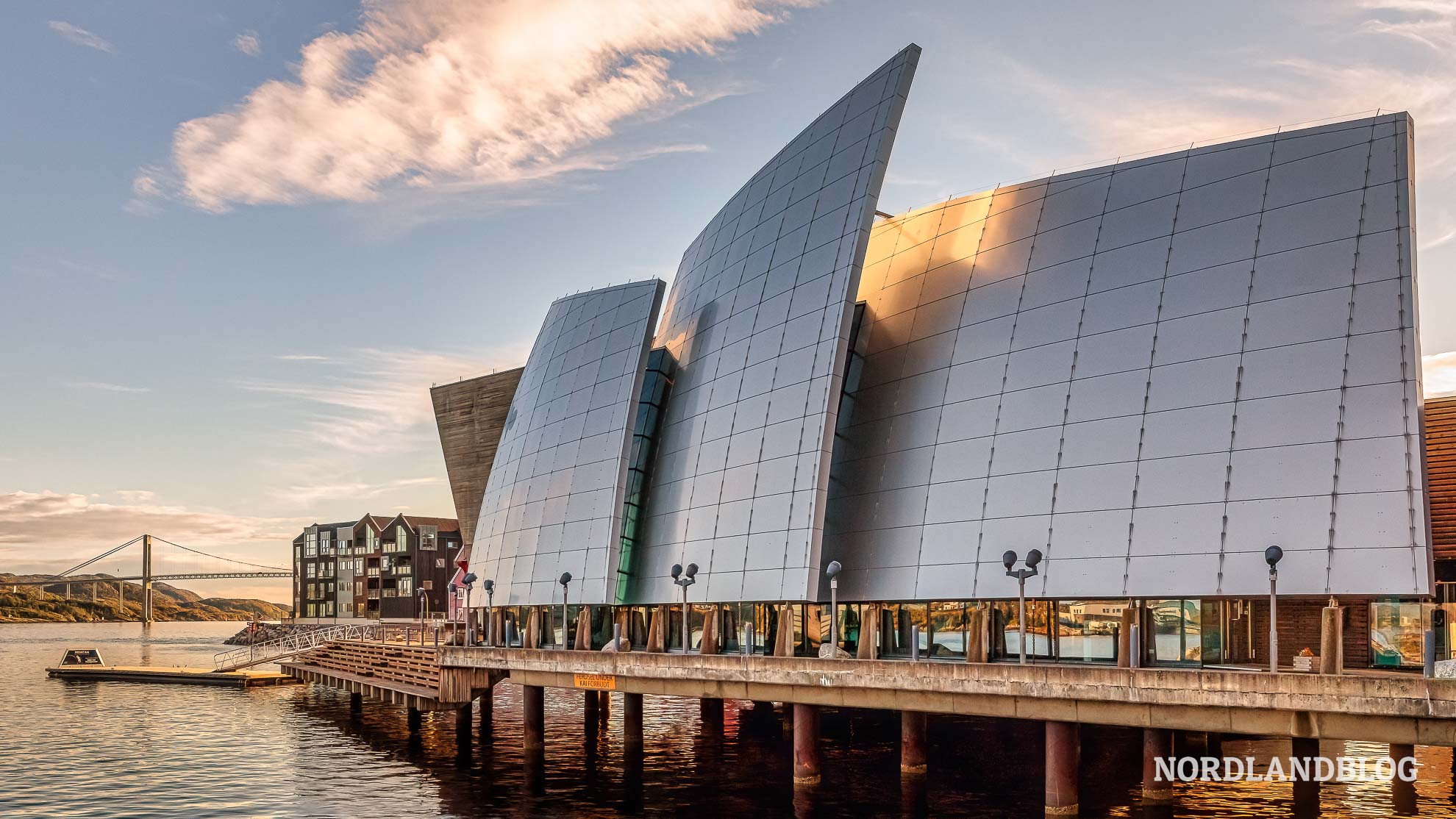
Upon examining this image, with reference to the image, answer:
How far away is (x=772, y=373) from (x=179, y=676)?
5957 centimetres

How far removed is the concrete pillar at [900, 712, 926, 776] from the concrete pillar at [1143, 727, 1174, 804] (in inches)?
243

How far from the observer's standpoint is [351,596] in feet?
536

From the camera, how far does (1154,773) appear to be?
99.6ft

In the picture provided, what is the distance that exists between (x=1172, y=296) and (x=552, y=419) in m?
31.1

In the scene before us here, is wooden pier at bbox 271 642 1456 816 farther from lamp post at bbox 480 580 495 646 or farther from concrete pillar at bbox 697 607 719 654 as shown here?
lamp post at bbox 480 580 495 646

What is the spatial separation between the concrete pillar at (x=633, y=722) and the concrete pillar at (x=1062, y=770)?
18.0 metres

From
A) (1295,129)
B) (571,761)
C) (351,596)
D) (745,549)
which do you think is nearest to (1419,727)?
(1295,129)

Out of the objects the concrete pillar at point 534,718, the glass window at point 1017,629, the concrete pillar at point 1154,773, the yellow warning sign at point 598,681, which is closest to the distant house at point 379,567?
the concrete pillar at point 534,718

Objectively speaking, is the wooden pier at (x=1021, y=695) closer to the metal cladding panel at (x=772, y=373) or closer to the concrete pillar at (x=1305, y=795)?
the concrete pillar at (x=1305, y=795)

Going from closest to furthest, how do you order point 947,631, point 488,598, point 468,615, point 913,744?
point 913,744, point 947,631, point 468,615, point 488,598

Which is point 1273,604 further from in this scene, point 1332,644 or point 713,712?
point 713,712

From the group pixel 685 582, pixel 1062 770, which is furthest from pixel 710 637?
pixel 1062 770

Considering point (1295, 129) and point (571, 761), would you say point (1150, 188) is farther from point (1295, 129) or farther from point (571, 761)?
point (571, 761)

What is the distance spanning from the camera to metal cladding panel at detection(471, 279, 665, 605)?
4850cm
